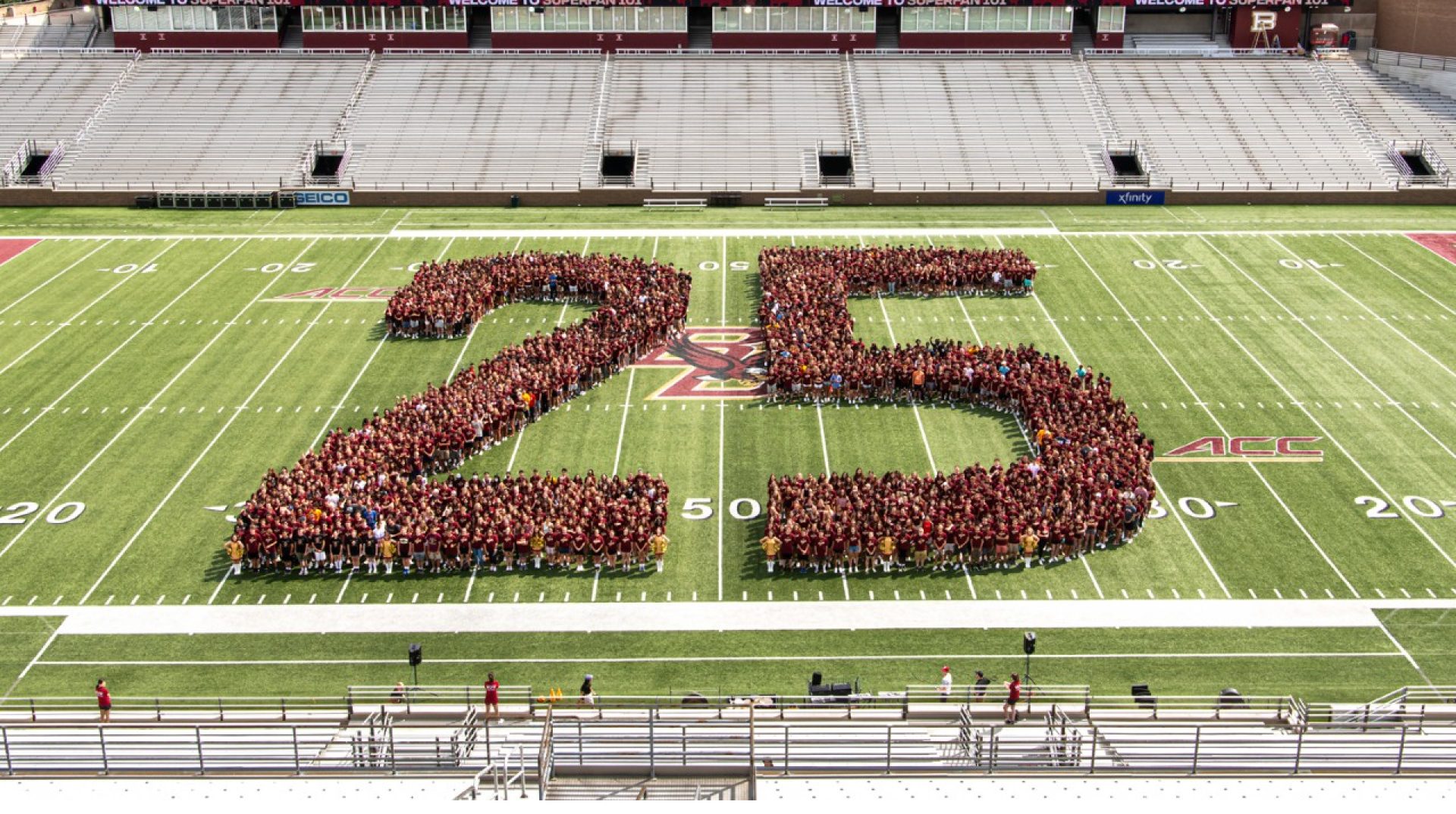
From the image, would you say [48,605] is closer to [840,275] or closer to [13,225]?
[840,275]

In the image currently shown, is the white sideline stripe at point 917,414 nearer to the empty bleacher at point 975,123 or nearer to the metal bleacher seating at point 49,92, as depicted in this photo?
the empty bleacher at point 975,123

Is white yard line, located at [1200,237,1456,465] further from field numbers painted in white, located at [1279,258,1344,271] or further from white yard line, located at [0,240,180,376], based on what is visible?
white yard line, located at [0,240,180,376]

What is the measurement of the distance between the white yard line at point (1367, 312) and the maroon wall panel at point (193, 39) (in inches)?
1772

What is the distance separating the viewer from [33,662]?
2220cm

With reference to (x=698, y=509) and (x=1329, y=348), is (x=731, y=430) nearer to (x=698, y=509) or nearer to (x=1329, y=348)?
(x=698, y=509)

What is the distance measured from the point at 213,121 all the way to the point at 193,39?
27.3 feet

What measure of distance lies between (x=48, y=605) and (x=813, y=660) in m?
13.0

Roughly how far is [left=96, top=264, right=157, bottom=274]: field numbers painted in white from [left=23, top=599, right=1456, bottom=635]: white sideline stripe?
22.0 meters

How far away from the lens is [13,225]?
1957 inches

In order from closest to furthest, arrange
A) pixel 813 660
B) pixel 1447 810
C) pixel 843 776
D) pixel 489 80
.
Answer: pixel 1447 810
pixel 843 776
pixel 813 660
pixel 489 80

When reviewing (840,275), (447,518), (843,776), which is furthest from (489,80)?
(843,776)

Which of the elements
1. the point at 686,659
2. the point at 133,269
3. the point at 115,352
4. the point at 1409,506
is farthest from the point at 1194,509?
the point at 133,269

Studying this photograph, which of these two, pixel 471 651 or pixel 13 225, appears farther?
pixel 13 225

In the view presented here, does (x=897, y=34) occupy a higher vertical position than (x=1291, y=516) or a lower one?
higher
